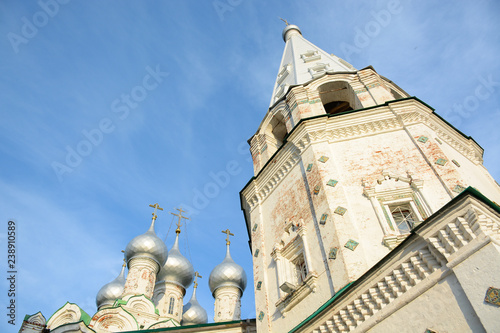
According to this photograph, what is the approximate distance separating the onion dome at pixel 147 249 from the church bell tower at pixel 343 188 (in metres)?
9.68

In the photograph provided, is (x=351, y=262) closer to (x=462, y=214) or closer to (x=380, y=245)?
(x=380, y=245)

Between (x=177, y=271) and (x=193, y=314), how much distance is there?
267 centimetres

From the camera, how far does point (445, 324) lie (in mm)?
5051

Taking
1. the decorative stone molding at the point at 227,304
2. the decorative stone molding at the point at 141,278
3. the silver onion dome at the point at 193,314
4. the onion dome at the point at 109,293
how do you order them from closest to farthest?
the decorative stone molding at the point at 141,278
the decorative stone molding at the point at 227,304
the onion dome at the point at 109,293
the silver onion dome at the point at 193,314

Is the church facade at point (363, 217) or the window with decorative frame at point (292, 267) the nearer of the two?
the church facade at point (363, 217)

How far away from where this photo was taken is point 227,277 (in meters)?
22.4

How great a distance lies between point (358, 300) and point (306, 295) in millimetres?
2002

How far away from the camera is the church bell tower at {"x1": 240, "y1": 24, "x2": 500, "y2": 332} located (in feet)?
26.3

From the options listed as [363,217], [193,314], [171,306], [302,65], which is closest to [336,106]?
[302,65]

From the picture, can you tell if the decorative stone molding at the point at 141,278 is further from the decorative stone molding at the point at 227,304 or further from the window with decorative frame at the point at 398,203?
the window with decorative frame at the point at 398,203

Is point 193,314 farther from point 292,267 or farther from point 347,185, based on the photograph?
point 347,185

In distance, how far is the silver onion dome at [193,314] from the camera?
2330cm

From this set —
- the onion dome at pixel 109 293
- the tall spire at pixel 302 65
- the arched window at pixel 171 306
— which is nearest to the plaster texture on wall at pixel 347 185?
the tall spire at pixel 302 65

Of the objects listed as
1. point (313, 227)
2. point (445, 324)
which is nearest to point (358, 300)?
point (445, 324)
